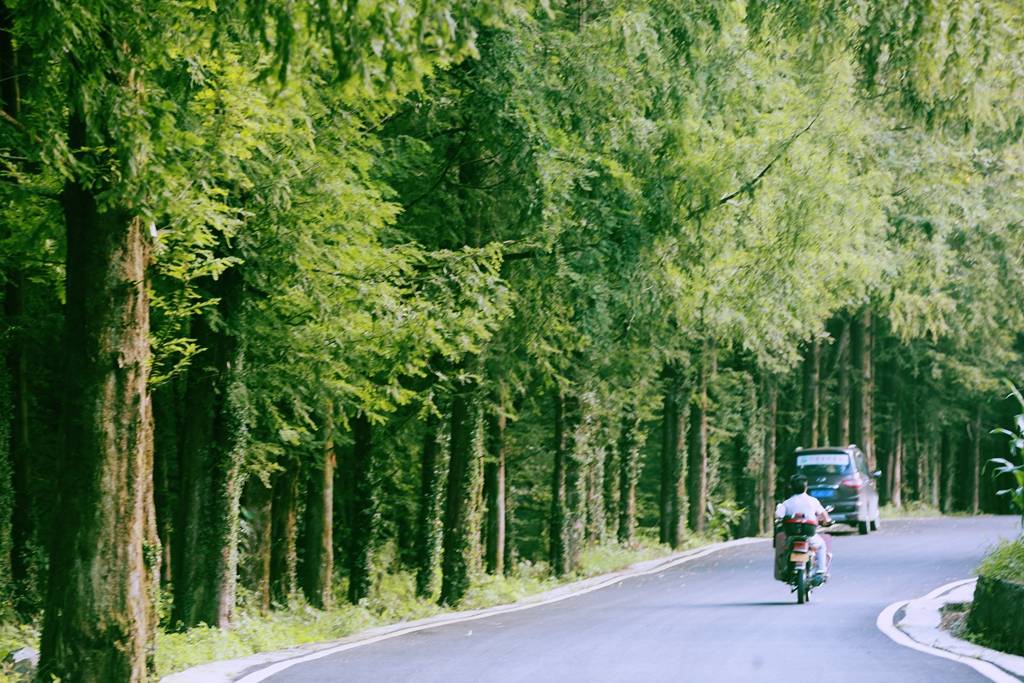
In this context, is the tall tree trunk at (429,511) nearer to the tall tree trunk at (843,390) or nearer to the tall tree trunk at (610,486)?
the tall tree trunk at (610,486)

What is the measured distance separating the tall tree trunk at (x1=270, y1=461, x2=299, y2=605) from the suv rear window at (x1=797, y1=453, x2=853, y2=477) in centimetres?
1587

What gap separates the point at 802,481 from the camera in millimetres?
19688

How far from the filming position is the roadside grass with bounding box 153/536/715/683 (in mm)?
13391

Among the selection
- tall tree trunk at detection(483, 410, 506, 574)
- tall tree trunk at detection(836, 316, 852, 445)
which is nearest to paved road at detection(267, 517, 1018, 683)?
tall tree trunk at detection(483, 410, 506, 574)

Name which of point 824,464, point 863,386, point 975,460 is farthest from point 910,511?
point 824,464

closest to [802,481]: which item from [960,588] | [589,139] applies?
[960,588]

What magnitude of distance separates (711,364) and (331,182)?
20269 millimetres

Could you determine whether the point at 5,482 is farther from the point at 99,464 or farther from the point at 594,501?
the point at 594,501

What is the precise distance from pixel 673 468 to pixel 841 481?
15.1 ft

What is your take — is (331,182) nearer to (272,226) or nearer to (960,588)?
(272,226)

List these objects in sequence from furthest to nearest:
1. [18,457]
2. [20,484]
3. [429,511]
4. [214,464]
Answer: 1. [429,511]
2. [20,484]
3. [18,457]
4. [214,464]

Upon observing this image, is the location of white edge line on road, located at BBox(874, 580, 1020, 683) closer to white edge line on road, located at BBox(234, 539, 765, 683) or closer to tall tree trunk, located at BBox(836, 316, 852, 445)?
white edge line on road, located at BBox(234, 539, 765, 683)

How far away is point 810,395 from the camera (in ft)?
141

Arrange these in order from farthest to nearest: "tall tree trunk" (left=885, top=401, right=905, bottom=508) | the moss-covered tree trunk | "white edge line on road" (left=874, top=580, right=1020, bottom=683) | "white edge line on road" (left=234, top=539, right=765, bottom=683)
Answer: "tall tree trunk" (left=885, top=401, right=905, bottom=508) < the moss-covered tree trunk < "white edge line on road" (left=234, top=539, right=765, bottom=683) < "white edge line on road" (left=874, top=580, right=1020, bottom=683)
